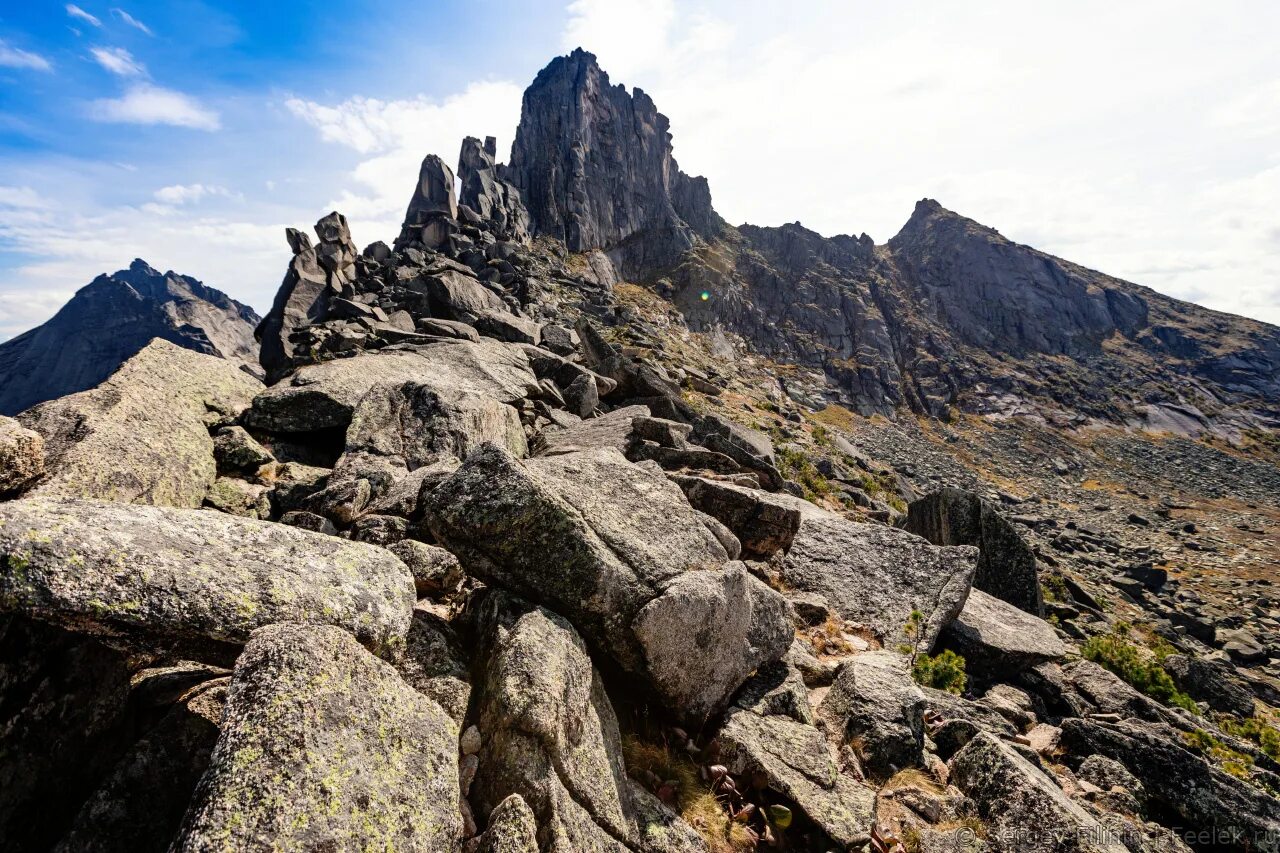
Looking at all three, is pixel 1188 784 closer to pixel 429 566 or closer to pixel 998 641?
pixel 998 641

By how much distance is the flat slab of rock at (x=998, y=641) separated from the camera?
12797 millimetres

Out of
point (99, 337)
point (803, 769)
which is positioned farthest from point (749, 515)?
point (99, 337)

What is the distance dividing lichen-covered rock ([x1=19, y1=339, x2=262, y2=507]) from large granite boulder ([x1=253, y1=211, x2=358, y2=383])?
26.9m

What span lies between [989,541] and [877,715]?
12818 mm

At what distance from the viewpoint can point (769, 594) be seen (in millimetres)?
9234

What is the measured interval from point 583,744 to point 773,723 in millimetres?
3336

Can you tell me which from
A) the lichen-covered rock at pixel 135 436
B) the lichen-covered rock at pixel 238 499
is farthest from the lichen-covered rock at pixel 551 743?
the lichen-covered rock at pixel 135 436

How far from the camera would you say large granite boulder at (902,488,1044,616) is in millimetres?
17630

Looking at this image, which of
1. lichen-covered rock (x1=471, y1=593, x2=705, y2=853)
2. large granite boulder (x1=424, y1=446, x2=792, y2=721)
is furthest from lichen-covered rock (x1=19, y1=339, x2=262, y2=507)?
lichen-covered rock (x1=471, y1=593, x2=705, y2=853)

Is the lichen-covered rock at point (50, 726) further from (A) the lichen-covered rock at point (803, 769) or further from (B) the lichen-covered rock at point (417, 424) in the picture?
(B) the lichen-covered rock at point (417, 424)

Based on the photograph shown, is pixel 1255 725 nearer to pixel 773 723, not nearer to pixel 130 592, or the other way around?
pixel 773 723

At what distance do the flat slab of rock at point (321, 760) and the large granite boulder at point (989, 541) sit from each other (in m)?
17.8

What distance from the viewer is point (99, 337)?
173 m

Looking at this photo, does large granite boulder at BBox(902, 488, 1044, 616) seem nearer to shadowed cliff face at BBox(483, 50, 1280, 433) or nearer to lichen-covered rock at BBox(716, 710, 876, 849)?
lichen-covered rock at BBox(716, 710, 876, 849)
